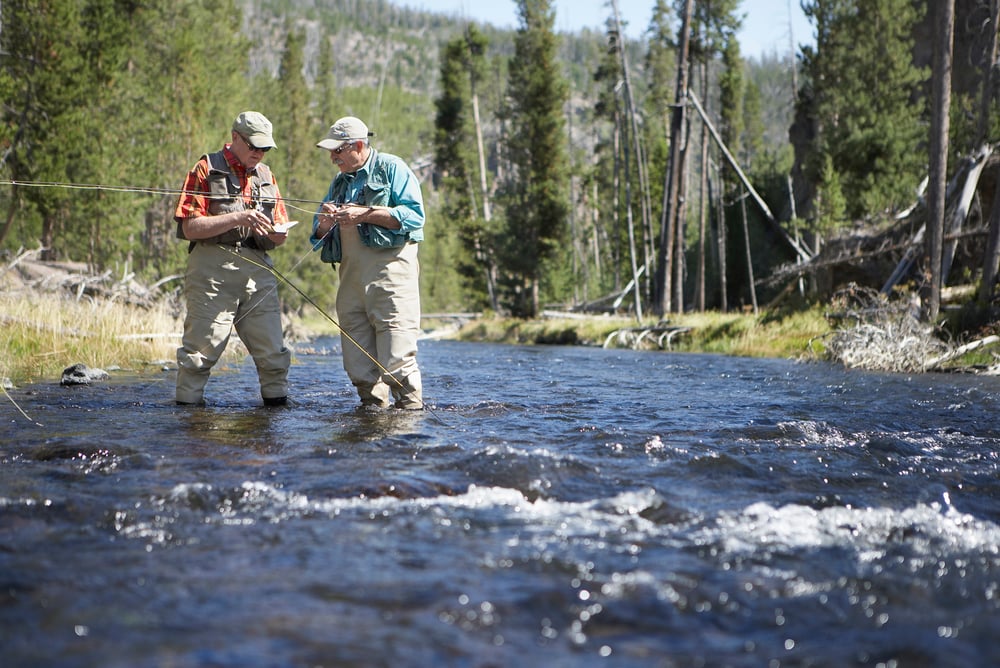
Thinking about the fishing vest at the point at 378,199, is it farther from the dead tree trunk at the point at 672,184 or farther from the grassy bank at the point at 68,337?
the dead tree trunk at the point at 672,184

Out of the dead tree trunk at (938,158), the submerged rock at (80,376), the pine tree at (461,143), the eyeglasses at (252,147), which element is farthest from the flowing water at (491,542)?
the pine tree at (461,143)

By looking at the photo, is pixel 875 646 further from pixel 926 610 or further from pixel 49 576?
pixel 49 576

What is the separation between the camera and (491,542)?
311cm

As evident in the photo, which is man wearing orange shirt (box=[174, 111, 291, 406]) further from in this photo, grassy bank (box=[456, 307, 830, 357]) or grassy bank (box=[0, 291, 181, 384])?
grassy bank (box=[456, 307, 830, 357])

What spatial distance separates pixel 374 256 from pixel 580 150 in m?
48.3

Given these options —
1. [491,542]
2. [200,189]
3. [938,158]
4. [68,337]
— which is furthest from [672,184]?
[491,542]

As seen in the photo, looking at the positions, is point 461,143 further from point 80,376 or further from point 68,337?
point 80,376

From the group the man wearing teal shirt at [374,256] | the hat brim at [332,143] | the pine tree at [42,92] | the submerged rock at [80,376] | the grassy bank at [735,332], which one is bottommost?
the grassy bank at [735,332]

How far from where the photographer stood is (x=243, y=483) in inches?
151

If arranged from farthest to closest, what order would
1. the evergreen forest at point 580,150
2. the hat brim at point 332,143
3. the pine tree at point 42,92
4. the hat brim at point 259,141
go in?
the pine tree at point 42,92 → the evergreen forest at point 580,150 → the hat brim at point 259,141 → the hat brim at point 332,143

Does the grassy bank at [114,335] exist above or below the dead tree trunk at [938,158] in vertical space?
below

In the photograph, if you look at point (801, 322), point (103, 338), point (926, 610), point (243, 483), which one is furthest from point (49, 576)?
point (801, 322)

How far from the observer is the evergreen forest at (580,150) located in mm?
17016

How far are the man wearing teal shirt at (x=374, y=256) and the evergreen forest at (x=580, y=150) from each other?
1.38 m
